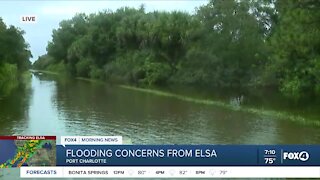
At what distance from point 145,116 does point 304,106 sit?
183 inches

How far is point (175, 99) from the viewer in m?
15.0

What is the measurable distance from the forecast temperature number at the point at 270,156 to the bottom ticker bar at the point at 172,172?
56 millimetres

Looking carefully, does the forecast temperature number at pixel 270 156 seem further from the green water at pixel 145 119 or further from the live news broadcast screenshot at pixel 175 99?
the green water at pixel 145 119

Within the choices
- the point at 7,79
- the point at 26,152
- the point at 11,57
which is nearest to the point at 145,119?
the point at 11,57

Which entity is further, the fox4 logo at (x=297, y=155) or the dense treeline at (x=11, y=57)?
the dense treeline at (x=11, y=57)

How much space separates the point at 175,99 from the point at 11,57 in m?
5.57

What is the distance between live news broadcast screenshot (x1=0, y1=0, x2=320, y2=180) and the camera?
3861 mm

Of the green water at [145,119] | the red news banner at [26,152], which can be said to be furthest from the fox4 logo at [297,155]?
the green water at [145,119]

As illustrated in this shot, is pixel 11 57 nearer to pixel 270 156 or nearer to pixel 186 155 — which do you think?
pixel 186 155

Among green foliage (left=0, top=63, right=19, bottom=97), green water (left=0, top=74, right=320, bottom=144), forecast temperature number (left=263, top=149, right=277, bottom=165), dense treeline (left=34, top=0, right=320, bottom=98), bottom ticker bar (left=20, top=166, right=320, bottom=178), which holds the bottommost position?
green water (left=0, top=74, right=320, bottom=144)

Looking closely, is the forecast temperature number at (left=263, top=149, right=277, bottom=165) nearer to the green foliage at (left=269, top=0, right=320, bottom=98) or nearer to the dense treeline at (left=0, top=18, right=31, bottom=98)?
the dense treeline at (left=0, top=18, right=31, bottom=98)

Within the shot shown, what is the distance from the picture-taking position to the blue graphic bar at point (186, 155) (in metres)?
3.81

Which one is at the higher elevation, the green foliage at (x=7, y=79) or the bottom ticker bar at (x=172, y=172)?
the green foliage at (x=7, y=79)

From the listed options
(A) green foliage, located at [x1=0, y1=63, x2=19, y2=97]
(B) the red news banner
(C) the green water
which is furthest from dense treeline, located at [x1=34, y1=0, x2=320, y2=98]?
(B) the red news banner
